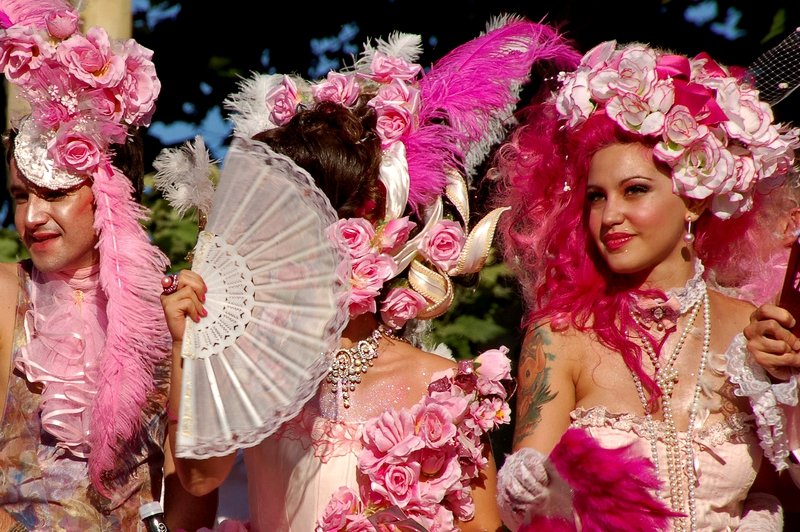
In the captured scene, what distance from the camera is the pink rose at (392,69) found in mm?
3705

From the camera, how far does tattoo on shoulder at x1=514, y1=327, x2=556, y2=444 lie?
3387 millimetres

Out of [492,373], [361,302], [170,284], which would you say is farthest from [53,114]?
[492,373]

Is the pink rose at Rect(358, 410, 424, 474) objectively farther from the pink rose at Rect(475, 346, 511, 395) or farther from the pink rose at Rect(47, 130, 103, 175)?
the pink rose at Rect(47, 130, 103, 175)

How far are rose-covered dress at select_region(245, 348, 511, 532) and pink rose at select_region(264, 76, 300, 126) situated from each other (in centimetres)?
85

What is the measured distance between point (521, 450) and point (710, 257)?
92 centimetres

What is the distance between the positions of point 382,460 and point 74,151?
1.26 m

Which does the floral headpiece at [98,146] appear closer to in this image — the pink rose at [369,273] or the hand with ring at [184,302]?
the hand with ring at [184,302]

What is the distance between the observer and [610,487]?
2.97m

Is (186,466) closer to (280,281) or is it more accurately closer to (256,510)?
(256,510)

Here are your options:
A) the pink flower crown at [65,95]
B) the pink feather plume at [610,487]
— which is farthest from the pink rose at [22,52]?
the pink feather plume at [610,487]

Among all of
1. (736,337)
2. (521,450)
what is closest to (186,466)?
(521,450)

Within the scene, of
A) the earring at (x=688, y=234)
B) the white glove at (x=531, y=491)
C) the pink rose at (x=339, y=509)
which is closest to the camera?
the white glove at (x=531, y=491)

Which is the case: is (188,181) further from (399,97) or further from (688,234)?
(688,234)

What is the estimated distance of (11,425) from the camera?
3.55 m
